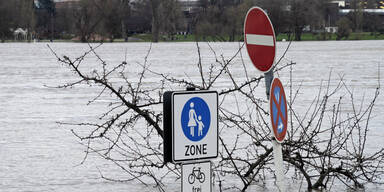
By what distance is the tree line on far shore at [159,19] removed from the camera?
443 feet

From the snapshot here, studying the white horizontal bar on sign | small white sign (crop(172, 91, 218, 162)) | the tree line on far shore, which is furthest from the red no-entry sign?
the tree line on far shore

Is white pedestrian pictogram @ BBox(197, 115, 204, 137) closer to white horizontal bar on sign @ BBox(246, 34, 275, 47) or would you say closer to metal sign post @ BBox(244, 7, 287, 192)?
metal sign post @ BBox(244, 7, 287, 192)

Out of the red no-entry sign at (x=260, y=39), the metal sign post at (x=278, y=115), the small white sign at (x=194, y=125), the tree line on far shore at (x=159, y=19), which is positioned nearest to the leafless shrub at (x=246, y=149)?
the red no-entry sign at (x=260, y=39)

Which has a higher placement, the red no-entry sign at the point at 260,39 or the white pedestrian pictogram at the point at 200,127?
the red no-entry sign at the point at 260,39

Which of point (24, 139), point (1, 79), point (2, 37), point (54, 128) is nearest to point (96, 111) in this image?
point (54, 128)

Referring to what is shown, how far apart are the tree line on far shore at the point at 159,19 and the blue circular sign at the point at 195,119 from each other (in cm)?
11303

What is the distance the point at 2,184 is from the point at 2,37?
143 metres

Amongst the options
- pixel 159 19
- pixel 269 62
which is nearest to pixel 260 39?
pixel 269 62

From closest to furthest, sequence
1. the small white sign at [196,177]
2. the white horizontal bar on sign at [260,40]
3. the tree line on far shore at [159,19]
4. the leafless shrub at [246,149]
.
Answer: the small white sign at [196,177] < the white horizontal bar on sign at [260,40] < the leafless shrub at [246,149] < the tree line on far shore at [159,19]

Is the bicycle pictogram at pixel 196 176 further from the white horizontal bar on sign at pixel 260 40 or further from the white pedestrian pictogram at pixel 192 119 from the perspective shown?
the white horizontal bar on sign at pixel 260 40

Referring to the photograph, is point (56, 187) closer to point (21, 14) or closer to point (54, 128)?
point (54, 128)

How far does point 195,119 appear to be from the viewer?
5742 millimetres

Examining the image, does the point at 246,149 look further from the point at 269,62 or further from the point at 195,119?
the point at 195,119

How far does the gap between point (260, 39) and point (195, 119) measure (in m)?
1.61
